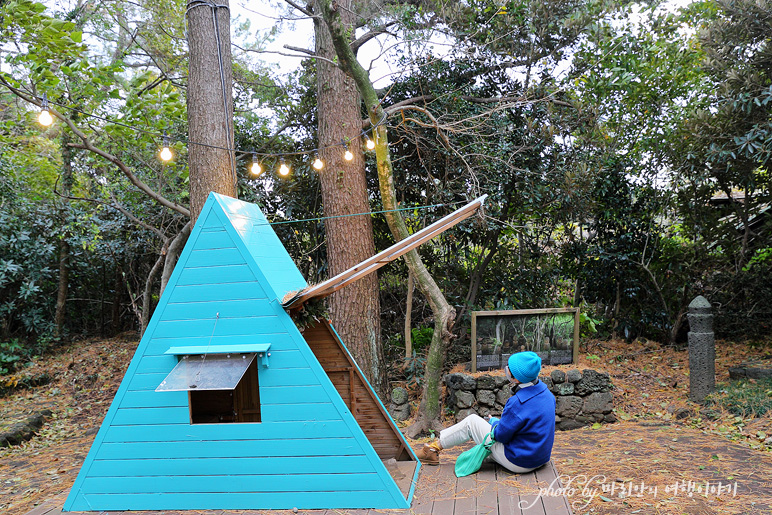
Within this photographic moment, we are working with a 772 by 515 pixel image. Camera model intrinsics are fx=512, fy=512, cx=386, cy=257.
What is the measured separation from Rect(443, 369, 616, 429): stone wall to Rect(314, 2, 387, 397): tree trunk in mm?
1182

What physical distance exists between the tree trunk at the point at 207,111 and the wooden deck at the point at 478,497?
328 centimetres

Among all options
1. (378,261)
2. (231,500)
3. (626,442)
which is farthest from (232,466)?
(626,442)

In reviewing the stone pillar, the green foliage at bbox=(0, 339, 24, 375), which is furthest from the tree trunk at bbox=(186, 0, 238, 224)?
the green foliage at bbox=(0, 339, 24, 375)

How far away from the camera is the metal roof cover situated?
3.41m

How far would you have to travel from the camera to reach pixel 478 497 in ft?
12.1

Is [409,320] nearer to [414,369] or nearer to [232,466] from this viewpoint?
[414,369]

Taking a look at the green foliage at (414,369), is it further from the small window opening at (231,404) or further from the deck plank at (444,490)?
the deck plank at (444,490)

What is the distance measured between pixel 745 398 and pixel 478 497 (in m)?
4.88

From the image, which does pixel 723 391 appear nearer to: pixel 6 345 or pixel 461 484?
pixel 461 484

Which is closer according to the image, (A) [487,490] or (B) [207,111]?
(A) [487,490]

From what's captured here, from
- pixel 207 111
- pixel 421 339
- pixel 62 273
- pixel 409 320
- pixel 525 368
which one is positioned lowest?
pixel 421 339

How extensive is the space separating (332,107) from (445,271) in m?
3.48

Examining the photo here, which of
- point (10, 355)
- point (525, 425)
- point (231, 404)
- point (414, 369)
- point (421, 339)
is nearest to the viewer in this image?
point (525, 425)

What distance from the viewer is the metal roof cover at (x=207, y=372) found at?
3.41 m
